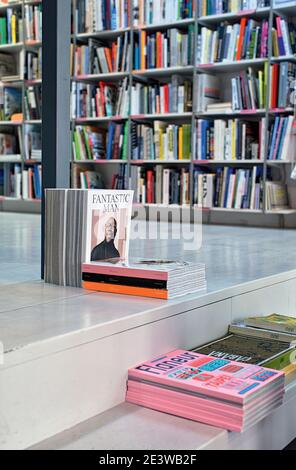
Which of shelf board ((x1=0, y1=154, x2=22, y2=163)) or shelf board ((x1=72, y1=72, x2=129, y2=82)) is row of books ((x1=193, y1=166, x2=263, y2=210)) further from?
shelf board ((x1=0, y1=154, x2=22, y2=163))

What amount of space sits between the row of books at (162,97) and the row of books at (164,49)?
0.15 meters

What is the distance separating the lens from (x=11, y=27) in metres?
5.75

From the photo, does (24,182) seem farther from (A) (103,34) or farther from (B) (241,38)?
(B) (241,38)

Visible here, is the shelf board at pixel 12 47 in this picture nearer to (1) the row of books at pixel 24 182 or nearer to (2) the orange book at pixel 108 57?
(2) the orange book at pixel 108 57

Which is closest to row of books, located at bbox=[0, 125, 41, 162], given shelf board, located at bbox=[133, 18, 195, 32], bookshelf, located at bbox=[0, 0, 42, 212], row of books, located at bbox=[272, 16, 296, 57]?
bookshelf, located at bbox=[0, 0, 42, 212]

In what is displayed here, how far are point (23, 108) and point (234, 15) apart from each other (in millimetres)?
2186

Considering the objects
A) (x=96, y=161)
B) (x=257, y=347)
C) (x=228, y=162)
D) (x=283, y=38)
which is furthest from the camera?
(x=96, y=161)

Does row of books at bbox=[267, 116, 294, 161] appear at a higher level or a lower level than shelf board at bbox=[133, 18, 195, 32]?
lower

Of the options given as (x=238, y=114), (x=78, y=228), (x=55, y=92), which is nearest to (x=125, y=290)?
(x=78, y=228)

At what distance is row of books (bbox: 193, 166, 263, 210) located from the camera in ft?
14.9

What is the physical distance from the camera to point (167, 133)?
493 cm

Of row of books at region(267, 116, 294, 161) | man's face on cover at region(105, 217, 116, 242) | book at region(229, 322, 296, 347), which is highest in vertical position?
row of books at region(267, 116, 294, 161)
